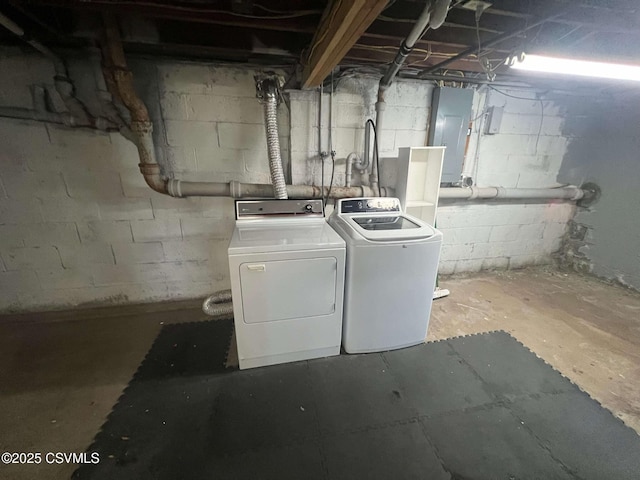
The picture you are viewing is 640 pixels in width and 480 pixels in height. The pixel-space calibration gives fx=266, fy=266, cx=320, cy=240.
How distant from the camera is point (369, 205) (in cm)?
227

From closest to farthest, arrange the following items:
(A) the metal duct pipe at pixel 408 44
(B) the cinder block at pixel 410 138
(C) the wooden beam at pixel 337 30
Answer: (C) the wooden beam at pixel 337 30 → (A) the metal duct pipe at pixel 408 44 → (B) the cinder block at pixel 410 138

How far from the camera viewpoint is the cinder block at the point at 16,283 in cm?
233

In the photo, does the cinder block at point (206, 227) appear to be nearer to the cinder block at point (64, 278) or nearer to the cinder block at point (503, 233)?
the cinder block at point (64, 278)

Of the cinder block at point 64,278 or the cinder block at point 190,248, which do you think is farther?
the cinder block at point 190,248

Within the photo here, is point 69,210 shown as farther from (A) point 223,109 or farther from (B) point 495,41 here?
(B) point 495,41

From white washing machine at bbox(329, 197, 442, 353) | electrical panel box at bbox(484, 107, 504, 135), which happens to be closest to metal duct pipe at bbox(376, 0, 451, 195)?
white washing machine at bbox(329, 197, 442, 353)

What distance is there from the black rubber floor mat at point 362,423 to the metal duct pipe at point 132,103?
1.43m

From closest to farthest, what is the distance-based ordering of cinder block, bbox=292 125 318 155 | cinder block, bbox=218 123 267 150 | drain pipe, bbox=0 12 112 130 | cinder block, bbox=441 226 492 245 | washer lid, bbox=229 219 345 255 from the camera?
1. washer lid, bbox=229 219 345 255
2. drain pipe, bbox=0 12 112 130
3. cinder block, bbox=218 123 267 150
4. cinder block, bbox=292 125 318 155
5. cinder block, bbox=441 226 492 245

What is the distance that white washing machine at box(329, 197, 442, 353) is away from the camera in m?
1.81

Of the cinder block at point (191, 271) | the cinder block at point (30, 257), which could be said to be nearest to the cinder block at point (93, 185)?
the cinder block at point (30, 257)

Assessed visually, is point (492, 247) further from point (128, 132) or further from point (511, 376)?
point (128, 132)

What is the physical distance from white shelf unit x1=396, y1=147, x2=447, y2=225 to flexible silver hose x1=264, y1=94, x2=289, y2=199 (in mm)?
1037

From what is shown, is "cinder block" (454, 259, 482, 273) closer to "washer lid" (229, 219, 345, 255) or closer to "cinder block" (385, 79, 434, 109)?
"cinder block" (385, 79, 434, 109)

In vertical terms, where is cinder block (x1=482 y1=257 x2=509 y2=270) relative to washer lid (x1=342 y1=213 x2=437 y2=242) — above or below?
below
